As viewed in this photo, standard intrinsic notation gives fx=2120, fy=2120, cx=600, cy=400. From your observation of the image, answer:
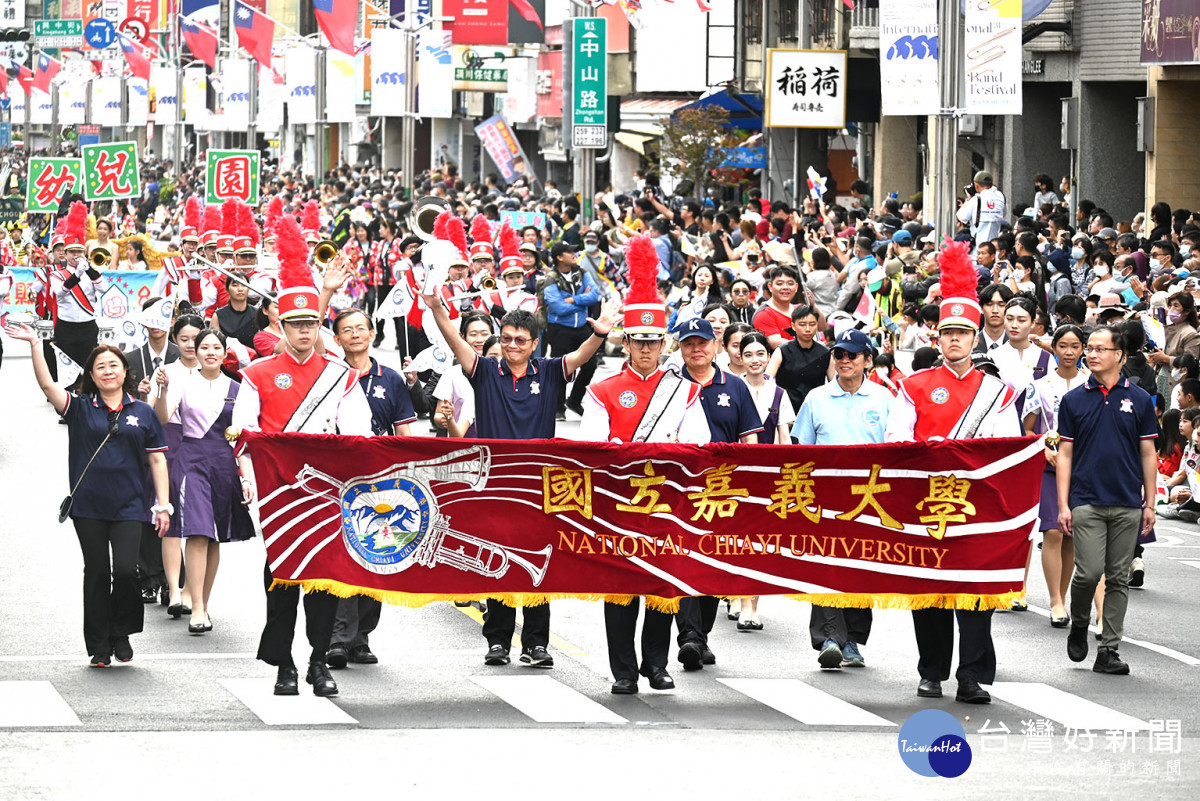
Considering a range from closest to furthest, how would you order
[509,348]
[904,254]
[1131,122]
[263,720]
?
[263,720]
[509,348]
[904,254]
[1131,122]

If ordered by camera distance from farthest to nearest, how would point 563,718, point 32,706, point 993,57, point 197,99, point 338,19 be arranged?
point 197,99 < point 338,19 < point 993,57 < point 32,706 < point 563,718

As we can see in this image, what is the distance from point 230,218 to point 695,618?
10517mm

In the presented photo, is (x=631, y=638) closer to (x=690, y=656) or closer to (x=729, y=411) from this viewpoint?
(x=690, y=656)

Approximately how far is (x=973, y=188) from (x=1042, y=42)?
537 cm

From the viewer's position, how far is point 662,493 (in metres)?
9.88

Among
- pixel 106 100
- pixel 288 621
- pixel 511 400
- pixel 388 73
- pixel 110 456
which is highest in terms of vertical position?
pixel 106 100

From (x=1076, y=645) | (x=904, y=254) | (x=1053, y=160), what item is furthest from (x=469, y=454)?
(x=1053, y=160)

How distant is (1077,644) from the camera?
10828mm

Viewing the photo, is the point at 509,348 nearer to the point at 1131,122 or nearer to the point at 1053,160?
the point at 1131,122

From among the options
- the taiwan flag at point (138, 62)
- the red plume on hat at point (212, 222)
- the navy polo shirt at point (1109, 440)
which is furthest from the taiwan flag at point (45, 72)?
the navy polo shirt at point (1109, 440)

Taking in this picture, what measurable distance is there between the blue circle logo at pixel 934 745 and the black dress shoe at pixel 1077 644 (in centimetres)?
140

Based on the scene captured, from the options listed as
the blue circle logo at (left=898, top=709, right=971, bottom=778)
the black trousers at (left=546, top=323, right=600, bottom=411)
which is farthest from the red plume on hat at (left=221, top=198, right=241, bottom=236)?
the blue circle logo at (left=898, top=709, right=971, bottom=778)

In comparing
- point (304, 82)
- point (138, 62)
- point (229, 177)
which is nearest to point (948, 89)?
point (229, 177)

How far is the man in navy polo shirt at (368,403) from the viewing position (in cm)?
1039
